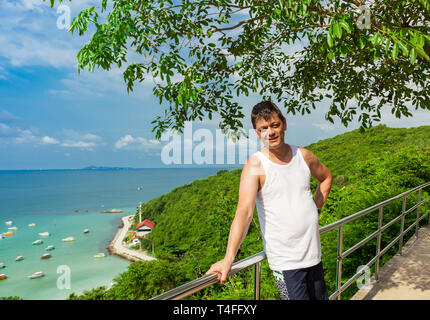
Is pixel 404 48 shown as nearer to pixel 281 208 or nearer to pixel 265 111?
pixel 265 111

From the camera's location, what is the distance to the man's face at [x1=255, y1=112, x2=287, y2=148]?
135 cm

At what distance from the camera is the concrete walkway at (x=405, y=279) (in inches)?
120

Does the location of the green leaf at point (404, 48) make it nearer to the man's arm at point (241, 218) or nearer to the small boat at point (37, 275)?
the man's arm at point (241, 218)

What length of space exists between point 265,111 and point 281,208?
1.33 feet

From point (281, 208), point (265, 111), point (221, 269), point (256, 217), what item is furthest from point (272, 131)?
point (256, 217)

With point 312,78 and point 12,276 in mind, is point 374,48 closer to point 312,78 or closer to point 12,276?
point 312,78

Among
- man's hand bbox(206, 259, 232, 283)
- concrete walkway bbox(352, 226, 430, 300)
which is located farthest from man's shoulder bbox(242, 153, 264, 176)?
concrete walkway bbox(352, 226, 430, 300)

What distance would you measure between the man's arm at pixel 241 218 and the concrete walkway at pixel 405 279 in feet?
7.57

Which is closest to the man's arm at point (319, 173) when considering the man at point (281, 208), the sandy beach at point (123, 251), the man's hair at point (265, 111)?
the man at point (281, 208)

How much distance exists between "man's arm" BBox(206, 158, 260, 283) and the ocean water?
50.3 feet

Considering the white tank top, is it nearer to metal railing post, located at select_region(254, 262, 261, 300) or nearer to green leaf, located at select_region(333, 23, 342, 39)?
metal railing post, located at select_region(254, 262, 261, 300)

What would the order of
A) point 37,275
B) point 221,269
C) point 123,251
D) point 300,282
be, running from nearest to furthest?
1. point 221,269
2. point 300,282
3. point 37,275
4. point 123,251

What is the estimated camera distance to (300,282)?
135 centimetres
